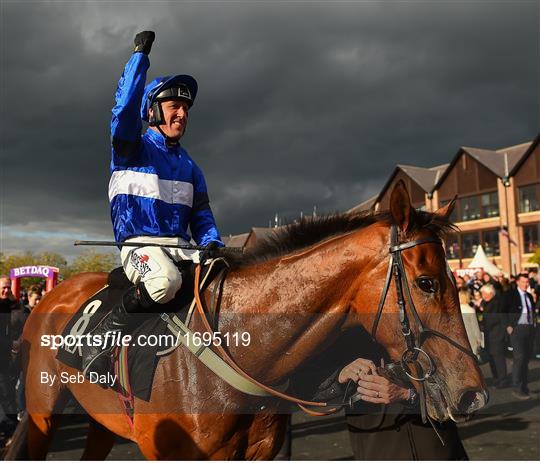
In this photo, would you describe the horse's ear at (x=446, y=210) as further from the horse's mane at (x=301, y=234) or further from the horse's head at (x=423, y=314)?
the horse's mane at (x=301, y=234)

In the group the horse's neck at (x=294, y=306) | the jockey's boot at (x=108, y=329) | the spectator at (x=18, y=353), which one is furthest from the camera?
the spectator at (x=18, y=353)

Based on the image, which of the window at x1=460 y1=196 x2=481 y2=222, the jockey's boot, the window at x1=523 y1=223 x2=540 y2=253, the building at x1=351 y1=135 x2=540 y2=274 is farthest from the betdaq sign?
the window at x1=460 y1=196 x2=481 y2=222

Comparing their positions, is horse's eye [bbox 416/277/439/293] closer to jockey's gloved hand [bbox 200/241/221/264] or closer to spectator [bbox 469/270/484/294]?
jockey's gloved hand [bbox 200/241/221/264]

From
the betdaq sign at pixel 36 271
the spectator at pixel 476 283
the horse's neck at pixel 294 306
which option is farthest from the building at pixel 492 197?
the horse's neck at pixel 294 306

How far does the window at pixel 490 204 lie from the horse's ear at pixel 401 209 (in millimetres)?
50561

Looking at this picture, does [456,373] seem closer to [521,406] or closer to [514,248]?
[521,406]

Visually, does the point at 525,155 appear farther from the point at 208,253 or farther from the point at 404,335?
the point at 404,335

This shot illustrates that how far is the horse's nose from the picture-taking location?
8.21 feet

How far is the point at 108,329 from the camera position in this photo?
10.8 feet

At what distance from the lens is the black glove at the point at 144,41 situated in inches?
117

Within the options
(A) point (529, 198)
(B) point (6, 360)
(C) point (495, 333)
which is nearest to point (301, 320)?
(B) point (6, 360)

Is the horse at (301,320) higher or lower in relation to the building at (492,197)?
lower

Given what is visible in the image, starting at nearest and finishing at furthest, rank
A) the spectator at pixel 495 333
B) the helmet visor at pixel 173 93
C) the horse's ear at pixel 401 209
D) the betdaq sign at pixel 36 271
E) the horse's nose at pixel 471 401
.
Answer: the horse's nose at pixel 471 401 → the horse's ear at pixel 401 209 → the helmet visor at pixel 173 93 → the spectator at pixel 495 333 → the betdaq sign at pixel 36 271

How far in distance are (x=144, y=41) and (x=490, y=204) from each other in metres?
51.5
